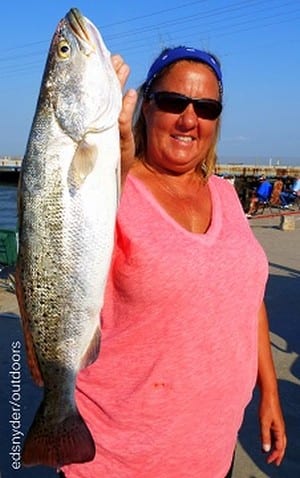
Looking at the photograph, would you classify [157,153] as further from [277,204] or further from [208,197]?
[277,204]

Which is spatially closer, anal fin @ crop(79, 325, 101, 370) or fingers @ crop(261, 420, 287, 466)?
anal fin @ crop(79, 325, 101, 370)

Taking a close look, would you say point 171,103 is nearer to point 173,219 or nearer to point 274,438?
point 173,219

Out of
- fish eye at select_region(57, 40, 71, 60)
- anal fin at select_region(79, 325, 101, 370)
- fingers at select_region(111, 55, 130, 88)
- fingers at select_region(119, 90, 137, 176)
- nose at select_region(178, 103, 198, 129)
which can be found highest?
fish eye at select_region(57, 40, 71, 60)

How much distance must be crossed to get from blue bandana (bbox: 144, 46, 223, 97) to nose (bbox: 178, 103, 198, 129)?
17 centimetres

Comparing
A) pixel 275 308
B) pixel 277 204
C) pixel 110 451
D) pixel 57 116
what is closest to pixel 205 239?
pixel 57 116

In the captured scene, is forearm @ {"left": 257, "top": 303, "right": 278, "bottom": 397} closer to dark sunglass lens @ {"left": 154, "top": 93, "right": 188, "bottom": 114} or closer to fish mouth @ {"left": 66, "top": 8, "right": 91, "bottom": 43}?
dark sunglass lens @ {"left": 154, "top": 93, "right": 188, "bottom": 114}

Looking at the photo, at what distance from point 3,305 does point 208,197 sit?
540 cm

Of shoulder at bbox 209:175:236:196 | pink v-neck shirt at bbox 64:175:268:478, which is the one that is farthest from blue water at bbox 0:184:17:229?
pink v-neck shirt at bbox 64:175:268:478

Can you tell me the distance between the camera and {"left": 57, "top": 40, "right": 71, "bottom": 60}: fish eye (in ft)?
5.24

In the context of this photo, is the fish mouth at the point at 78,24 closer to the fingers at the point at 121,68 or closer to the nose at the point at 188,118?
the fingers at the point at 121,68

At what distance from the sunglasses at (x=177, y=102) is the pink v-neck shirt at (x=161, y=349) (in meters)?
0.30

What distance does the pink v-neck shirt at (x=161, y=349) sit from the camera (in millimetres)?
1786

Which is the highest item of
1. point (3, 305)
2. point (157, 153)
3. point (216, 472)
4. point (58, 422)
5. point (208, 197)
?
point (157, 153)

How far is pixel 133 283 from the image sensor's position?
5.79 ft
